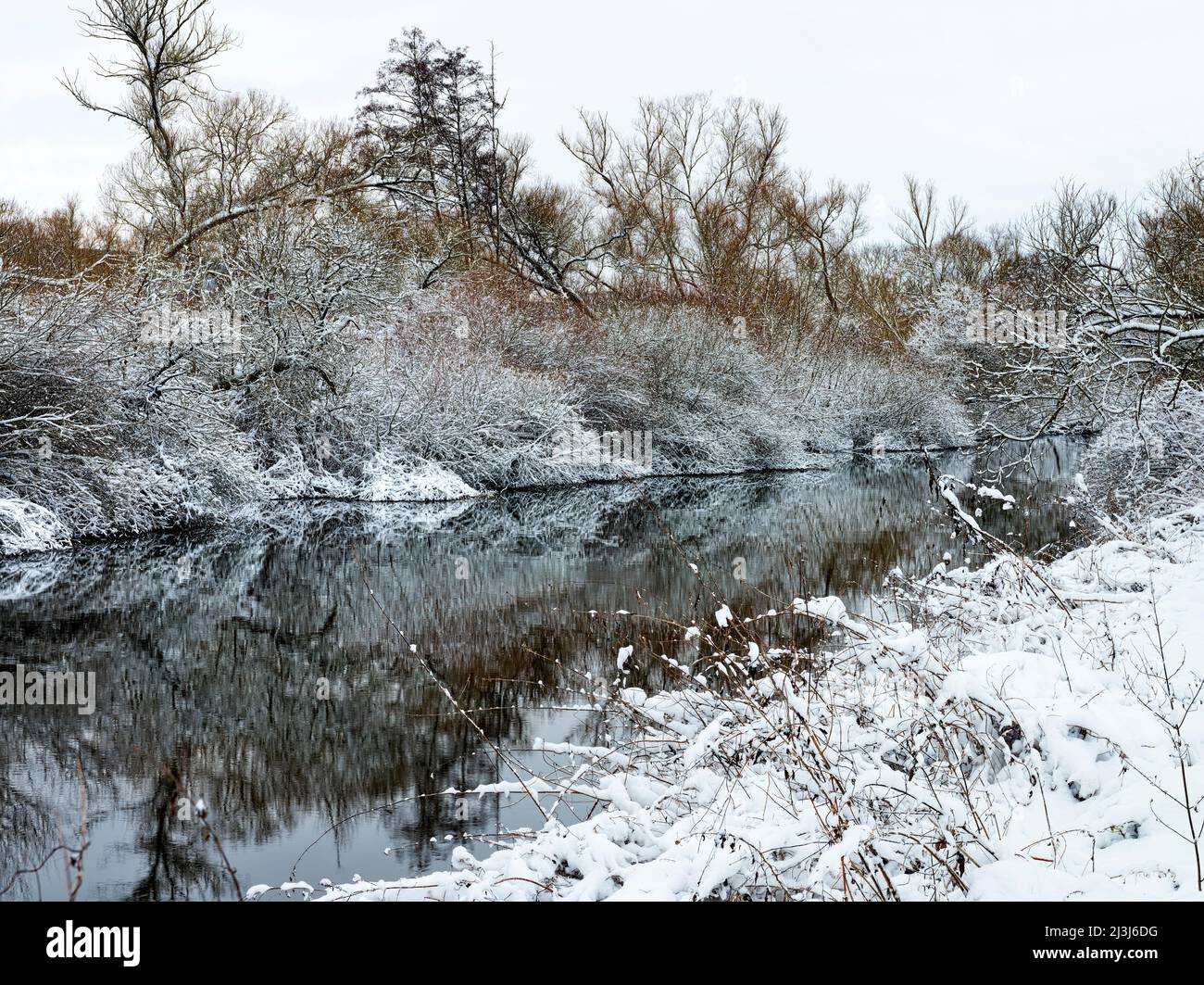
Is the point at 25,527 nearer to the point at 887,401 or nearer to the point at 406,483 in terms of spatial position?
the point at 406,483

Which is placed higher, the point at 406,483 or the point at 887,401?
the point at 887,401

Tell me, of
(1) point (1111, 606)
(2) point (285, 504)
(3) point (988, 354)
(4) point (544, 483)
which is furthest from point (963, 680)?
(3) point (988, 354)

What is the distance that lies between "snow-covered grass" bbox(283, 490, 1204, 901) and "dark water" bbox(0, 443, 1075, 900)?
0.39 meters

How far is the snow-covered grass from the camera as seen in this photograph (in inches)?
104

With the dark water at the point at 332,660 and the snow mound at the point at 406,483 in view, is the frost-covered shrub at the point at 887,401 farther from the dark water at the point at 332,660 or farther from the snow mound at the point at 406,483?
the dark water at the point at 332,660

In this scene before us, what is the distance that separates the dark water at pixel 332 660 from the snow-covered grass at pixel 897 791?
391 mm

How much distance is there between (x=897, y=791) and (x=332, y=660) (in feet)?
15.5

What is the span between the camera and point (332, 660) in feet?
A: 21.9

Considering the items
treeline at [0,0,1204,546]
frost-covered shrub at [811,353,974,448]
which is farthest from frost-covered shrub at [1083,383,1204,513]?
frost-covered shrub at [811,353,974,448]

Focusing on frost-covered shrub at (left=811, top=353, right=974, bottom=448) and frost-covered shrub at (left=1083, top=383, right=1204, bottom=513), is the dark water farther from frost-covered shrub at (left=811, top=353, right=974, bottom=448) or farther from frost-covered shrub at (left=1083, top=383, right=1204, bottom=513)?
frost-covered shrub at (left=811, top=353, right=974, bottom=448)

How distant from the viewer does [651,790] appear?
3.48 metres

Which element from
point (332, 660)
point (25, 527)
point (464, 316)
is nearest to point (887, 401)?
point (464, 316)

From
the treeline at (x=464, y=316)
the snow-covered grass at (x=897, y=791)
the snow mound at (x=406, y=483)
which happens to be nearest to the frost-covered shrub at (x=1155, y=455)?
the treeline at (x=464, y=316)

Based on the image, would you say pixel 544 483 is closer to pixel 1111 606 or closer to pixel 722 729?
pixel 1111 606
